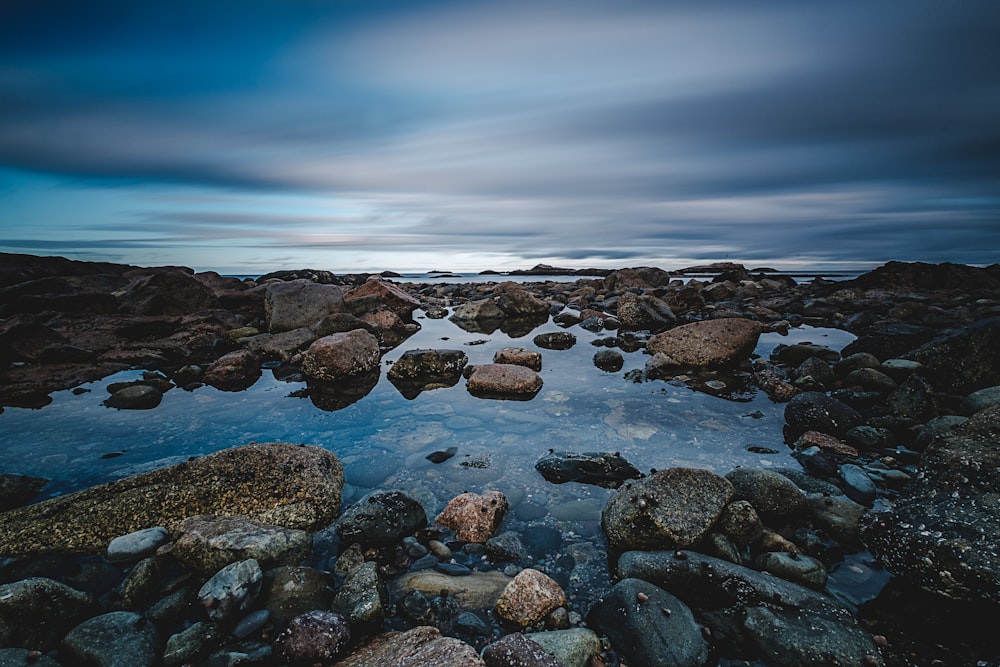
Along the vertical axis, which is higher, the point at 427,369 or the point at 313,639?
the point at 427,369

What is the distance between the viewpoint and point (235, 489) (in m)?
4.50

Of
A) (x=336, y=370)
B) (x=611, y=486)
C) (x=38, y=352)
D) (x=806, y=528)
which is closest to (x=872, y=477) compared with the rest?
(x=806, y=528)

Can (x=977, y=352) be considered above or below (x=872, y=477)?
above

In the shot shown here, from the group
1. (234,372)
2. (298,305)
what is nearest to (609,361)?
(234,372)

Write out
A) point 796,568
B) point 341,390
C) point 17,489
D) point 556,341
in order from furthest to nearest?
point 556,341
point 341,390
point 17,489
point 796,568

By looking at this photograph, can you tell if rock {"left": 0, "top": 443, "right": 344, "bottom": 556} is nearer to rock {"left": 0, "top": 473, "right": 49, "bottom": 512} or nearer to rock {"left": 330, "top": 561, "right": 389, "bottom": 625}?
rock {"left": 0, "top": 473, "right": 49, "bottom": 512}

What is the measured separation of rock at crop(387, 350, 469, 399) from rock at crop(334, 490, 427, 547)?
524 cm

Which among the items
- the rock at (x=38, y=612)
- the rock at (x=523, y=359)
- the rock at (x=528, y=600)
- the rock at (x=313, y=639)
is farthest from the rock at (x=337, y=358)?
the rock at (x=528, y=600)

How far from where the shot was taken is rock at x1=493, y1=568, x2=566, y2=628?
310 cm

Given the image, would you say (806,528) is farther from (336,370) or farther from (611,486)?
(336,370)

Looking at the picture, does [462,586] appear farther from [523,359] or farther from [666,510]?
[523,359]

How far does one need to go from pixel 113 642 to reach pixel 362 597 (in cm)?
158

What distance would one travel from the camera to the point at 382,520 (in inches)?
161

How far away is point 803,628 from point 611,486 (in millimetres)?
2298
